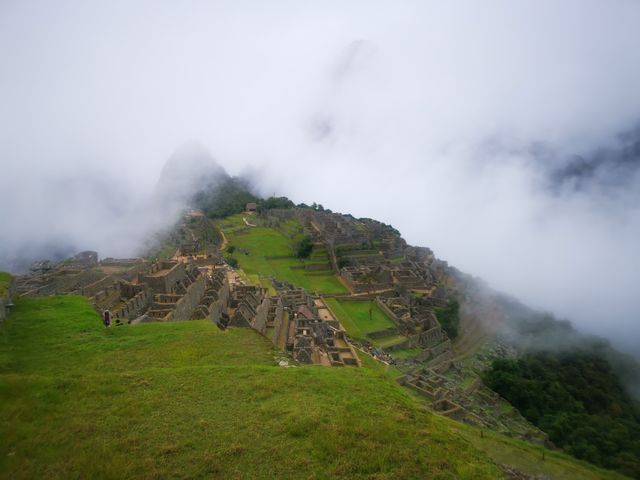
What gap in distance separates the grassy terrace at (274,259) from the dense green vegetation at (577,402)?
1948 centimetres

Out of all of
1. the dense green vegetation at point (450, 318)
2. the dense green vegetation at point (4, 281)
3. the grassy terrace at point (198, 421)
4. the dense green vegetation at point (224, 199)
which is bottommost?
the grassy terrace at point (198, 421)

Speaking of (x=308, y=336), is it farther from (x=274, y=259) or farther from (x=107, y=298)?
(x=274, y=259)

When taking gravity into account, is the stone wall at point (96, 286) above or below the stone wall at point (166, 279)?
below

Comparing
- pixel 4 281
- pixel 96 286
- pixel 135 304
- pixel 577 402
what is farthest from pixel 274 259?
pixel 4 281

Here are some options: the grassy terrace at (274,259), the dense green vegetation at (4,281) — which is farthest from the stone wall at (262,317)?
the grassy terrace at (274,259)

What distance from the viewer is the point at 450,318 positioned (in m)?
44.8

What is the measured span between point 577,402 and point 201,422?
127 ft

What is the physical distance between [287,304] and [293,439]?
2526 centimetres

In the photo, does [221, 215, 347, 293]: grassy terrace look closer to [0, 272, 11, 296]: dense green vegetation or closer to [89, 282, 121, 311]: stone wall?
[89, 282, 121, 311]: stone wall

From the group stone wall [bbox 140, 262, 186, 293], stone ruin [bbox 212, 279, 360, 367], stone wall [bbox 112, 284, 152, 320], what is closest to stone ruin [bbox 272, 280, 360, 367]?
stone ruin [bbox 212, 279, 360, 367]

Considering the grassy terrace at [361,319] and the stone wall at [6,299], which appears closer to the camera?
the stone wall at [6,299]

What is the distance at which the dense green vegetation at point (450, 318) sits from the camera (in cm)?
4406

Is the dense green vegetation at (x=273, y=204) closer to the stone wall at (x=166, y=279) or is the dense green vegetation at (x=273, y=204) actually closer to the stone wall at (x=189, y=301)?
the stone wall at (x=166, y=279)

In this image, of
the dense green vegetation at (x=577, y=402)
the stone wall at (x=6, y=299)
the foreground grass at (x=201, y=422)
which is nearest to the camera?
the foreground grass at (x=201, y=422)
